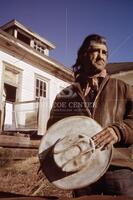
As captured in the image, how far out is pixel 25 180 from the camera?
5.00 metres

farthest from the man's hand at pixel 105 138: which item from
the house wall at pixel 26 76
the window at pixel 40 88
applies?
the window at pixel 40 88

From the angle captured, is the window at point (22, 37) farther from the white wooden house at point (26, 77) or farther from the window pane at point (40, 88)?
the window pane at point (40, 88)

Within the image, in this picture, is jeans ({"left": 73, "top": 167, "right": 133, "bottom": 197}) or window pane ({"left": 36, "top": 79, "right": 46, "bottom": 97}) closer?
jeans ({"left": 73, "top": 167, "right": 133, "bottom": 197})

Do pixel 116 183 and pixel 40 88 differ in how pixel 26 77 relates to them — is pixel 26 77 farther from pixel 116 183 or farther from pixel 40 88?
pixel 116 183

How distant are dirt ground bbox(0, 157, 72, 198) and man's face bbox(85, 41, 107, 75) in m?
2.54

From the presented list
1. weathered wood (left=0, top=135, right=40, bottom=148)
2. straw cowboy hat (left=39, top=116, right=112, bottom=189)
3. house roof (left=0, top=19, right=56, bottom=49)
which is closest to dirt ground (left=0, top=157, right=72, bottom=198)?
weathered wood (left=0, top=135, right=40, bottom=148)

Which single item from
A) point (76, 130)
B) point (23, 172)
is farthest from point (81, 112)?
point (23, 172)

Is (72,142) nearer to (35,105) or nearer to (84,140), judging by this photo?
(84,140)

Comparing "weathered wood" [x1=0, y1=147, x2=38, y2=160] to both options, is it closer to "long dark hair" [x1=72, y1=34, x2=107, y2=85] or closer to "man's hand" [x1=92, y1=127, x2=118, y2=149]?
"long dark hair" [x1=72, y1=34, x2=107, y2=85]

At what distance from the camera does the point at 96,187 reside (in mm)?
1606

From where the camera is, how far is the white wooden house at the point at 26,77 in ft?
32.9

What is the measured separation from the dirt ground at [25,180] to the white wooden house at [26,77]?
296 cm

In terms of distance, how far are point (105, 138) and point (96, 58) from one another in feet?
2.10

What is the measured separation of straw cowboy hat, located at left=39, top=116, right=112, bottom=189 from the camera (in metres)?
1.42
